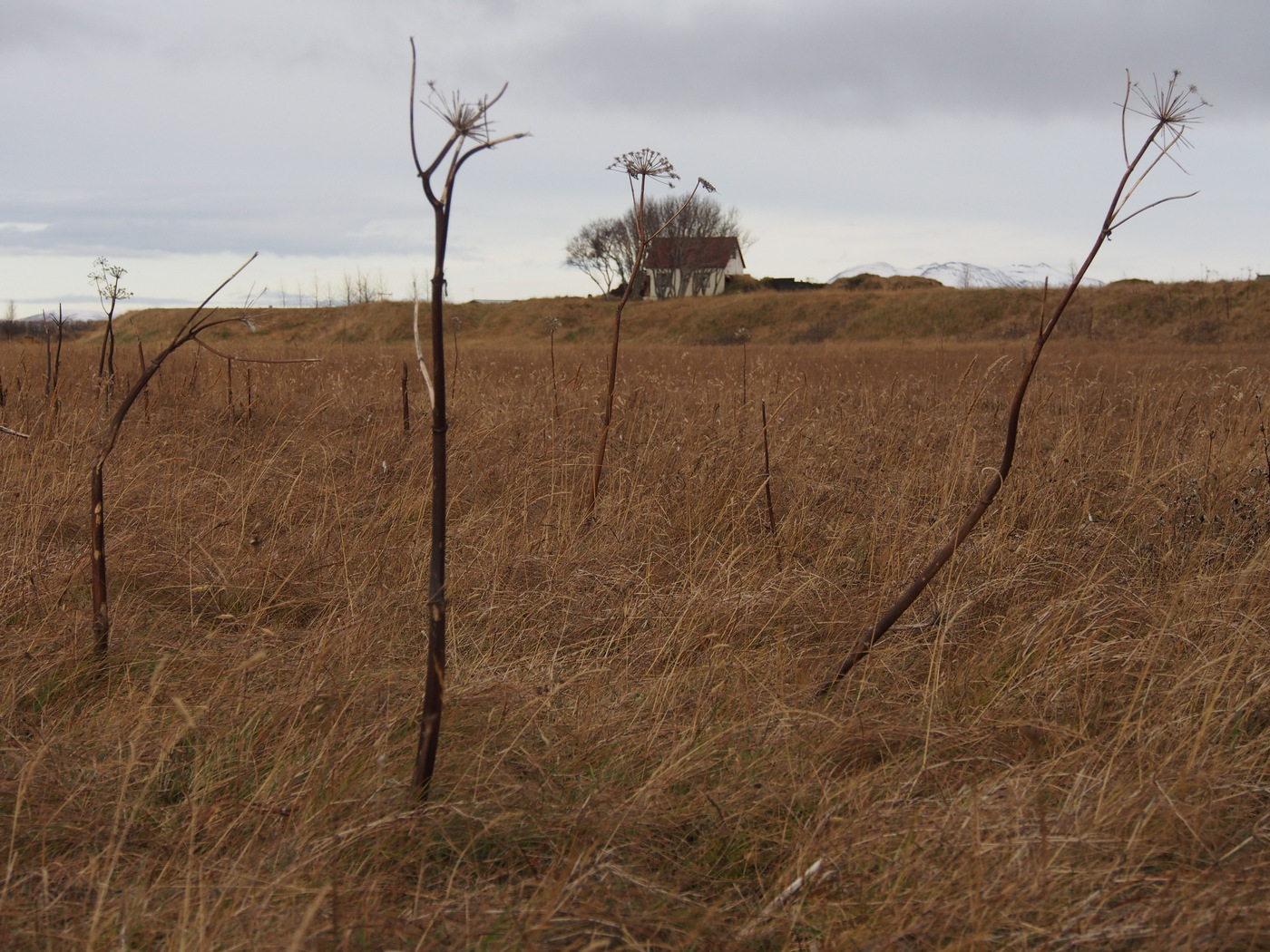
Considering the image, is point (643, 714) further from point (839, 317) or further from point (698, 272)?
point (698, 272)

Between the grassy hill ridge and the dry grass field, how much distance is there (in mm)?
18776

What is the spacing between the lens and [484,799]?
5.30ft

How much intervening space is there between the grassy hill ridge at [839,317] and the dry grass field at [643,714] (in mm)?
18776

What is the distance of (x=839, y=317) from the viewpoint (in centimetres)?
3119

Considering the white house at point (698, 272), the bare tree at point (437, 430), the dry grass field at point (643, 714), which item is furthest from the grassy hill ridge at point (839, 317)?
the bare tree at point (437, 430)

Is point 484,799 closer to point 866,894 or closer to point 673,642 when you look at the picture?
point 866,894

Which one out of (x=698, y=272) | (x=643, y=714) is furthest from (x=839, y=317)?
(x=643, y=714)

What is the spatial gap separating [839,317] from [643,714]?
101ft

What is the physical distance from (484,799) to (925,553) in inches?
80.3

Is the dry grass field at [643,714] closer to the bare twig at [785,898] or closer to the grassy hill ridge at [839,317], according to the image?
the bare twig at [785,898]

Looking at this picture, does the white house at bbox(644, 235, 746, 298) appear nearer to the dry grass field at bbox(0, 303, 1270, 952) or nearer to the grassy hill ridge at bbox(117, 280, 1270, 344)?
the grassy hill ridge at bbox(117, 280, 1270, 344)

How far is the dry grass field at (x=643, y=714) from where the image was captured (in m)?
1.33

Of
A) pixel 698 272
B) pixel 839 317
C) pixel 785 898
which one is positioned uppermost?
pixel 698 272

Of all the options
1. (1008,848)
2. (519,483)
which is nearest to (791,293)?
(519,483)
